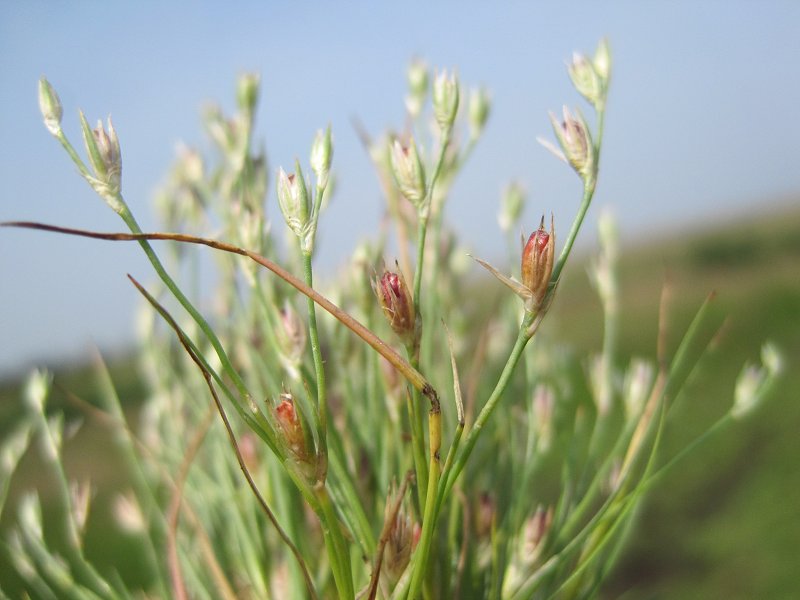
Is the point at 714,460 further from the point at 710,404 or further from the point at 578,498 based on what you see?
the point at 578,498

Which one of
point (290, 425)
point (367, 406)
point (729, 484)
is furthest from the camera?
point (729, 484)

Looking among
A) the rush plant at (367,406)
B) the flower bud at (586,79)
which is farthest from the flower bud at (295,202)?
the flower bud at (586,79)

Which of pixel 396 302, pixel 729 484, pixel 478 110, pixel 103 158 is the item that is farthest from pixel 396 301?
pixel 729 484

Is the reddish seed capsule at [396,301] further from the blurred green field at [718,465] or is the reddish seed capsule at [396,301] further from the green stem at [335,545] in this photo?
the blurred green field at [718,465]

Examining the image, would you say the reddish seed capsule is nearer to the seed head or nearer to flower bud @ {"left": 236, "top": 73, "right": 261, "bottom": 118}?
the seed head

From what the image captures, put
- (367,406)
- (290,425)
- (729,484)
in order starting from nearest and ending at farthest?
(290,425), (367,406), (729,484)

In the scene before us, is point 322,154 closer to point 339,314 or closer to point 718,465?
point 339,314

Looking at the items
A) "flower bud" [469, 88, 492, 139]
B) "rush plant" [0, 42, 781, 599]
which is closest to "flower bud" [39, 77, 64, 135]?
"rush plant" [0, 42, 781, 599]

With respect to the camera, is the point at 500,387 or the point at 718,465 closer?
the point at 500,387
